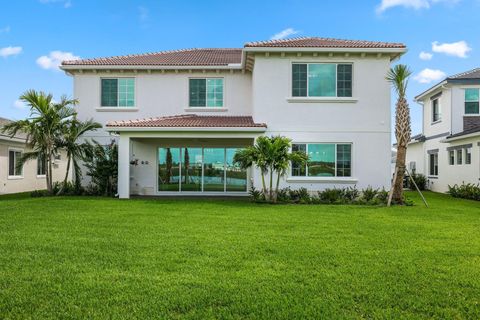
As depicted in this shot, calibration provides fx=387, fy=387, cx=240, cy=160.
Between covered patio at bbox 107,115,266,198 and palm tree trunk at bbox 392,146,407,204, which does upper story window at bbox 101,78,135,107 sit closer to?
covered patio at bbox 107,115,266,198

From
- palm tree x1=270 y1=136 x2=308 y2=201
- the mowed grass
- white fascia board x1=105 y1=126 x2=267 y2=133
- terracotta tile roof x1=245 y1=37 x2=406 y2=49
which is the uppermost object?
terracotta tile roof x1=245 y1=37 x2=406 y2=49

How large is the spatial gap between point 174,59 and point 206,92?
2.69 m

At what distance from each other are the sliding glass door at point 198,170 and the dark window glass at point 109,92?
3651 millimetres

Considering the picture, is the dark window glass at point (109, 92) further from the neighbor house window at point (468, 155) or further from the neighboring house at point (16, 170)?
the neighbor house window at point (468, 155)

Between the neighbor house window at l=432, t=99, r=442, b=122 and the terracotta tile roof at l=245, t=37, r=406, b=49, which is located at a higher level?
the terracotta tile roof at l=245, t=37, r=406, b=49

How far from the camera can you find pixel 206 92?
2048 cm

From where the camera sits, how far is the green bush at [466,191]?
63.4 ft

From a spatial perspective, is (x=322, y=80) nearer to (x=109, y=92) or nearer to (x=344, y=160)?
(x=344, y=160)

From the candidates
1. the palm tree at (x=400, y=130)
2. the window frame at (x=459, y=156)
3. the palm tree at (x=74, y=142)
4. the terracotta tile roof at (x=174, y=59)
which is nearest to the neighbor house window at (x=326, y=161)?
the palm tree at (x=400, y=130)

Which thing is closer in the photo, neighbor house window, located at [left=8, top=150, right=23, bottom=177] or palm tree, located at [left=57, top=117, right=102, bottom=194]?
palm tree, located at [left=57, top=117, right=102, bottom=194]

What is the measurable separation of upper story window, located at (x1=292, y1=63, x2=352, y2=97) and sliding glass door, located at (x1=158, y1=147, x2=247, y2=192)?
5027 millimetres

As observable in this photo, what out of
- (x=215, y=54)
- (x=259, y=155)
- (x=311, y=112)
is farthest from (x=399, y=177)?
(x=215, y=54)

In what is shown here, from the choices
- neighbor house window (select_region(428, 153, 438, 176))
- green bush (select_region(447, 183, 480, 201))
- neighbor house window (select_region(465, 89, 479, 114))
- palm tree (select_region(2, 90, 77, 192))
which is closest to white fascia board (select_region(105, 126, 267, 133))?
palm tree (select_region(2, 90, 77, 192))

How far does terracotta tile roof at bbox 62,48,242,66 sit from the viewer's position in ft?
65.5
